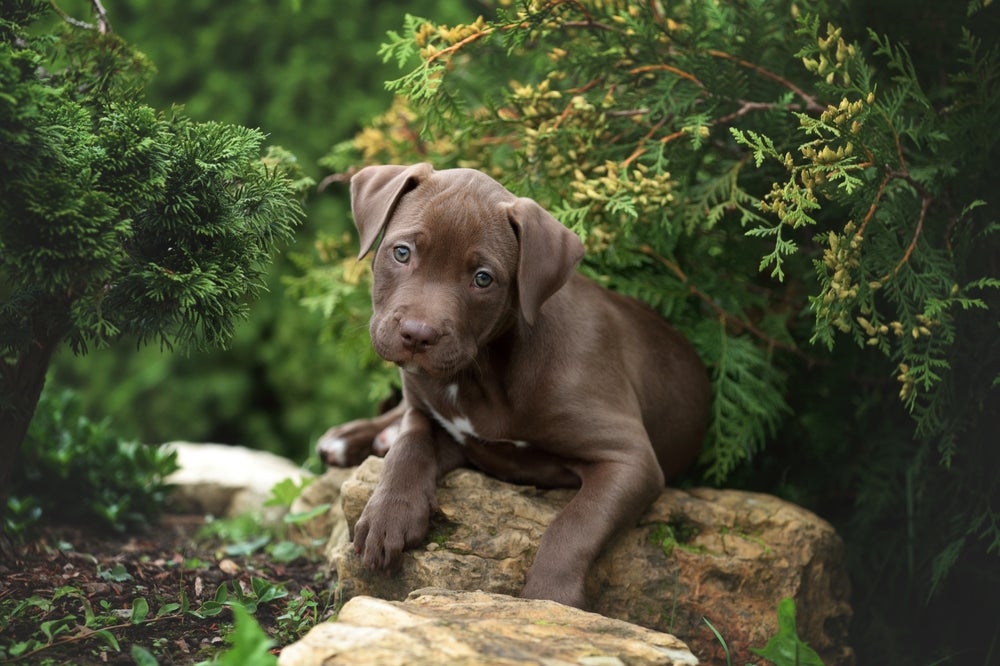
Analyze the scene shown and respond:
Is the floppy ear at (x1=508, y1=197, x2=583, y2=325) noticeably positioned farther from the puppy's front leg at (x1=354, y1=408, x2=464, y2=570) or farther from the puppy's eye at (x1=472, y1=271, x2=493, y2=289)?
the puppy's front leg at (x1=354, y1=408, x2=464, y2=570)

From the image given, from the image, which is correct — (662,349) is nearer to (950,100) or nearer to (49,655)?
(950,100)

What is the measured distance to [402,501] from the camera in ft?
13.4

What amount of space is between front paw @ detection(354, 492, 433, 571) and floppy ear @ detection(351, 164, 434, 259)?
967 millimetres

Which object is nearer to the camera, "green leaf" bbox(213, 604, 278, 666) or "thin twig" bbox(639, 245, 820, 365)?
"green leaf" bbox(213, 604, 278, 666)

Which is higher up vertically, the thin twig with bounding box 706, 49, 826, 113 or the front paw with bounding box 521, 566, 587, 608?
the thin twig with bounding box 706, 49, 826, 113

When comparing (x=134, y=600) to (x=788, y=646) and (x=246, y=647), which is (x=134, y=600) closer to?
(x=246, y=647)

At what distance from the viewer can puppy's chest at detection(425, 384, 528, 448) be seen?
4.36m

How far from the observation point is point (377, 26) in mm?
8930

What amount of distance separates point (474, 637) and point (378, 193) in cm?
195

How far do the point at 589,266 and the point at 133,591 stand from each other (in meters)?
2.81

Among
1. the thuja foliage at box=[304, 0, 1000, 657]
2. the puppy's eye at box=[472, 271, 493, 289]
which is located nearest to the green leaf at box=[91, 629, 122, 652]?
the puppy's eye at box=[472, 271, 493, 289]

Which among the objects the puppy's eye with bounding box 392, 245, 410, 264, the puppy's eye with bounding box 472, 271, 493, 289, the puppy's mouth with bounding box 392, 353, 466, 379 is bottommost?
the puppy's mouth with bounding box 392, 353, 466, 379

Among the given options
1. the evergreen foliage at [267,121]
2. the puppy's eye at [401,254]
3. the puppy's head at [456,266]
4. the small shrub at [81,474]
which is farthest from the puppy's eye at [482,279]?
the evergreen foliage at [267,121]

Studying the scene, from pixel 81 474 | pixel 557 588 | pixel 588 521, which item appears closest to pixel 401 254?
pixel 588 521
